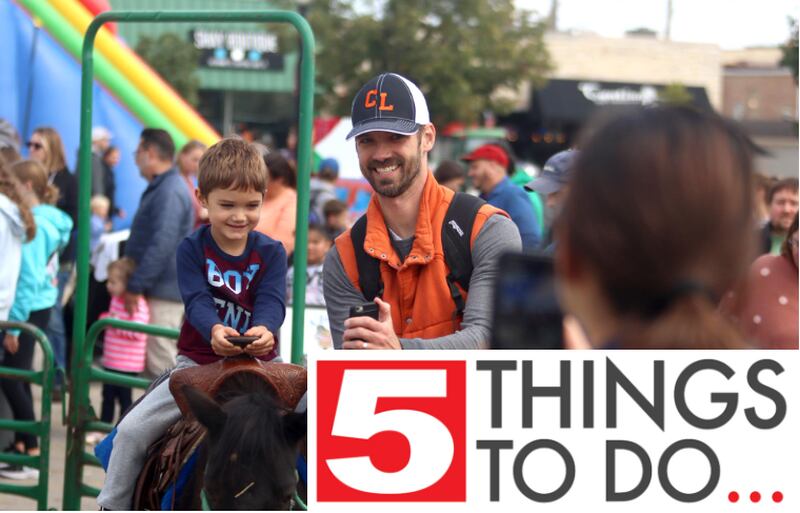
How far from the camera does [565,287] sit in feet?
6.30

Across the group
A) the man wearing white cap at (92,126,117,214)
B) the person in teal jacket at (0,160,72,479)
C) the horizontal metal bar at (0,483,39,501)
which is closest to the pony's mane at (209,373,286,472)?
the horizontal metal bar at (0,483,39,501)

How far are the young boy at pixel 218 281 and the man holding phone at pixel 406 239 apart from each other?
1.32 feet

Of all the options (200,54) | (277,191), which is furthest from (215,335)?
(200,54)

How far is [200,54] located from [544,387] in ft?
126

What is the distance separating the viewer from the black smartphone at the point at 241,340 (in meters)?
4.21

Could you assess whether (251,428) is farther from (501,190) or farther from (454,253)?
(501,190)

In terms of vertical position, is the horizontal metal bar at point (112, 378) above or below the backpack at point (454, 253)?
below

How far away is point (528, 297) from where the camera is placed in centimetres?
216

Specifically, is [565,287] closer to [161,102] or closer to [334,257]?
[334,257]

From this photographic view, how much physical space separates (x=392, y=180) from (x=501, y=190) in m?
4.36

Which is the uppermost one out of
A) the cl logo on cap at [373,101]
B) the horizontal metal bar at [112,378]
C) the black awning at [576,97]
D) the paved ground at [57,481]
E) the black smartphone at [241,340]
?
the black awning at [576,97]

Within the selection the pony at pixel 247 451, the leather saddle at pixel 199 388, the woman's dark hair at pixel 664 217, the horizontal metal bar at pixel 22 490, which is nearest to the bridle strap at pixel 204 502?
the pony at pixel 247 451

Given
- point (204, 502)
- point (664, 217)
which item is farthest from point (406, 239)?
point (664, 217)

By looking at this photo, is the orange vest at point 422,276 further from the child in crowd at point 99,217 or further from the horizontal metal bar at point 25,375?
the child in crowd at point 99,217
